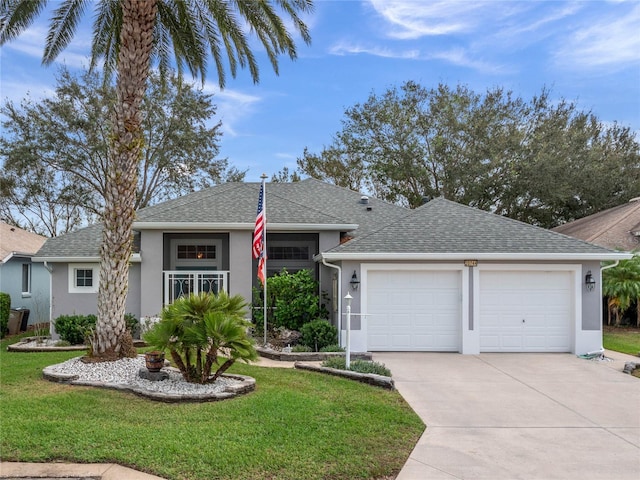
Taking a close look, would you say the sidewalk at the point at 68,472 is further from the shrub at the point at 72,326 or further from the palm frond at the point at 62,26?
the palm frond at the point at 62,26

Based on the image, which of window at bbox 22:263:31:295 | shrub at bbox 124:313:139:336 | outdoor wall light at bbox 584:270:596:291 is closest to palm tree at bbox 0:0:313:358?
shrub at bbox 124:313:139:336

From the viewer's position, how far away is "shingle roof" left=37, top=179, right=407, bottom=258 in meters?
13.8

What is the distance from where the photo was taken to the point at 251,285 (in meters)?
13.9

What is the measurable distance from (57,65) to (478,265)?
2549 centimetres

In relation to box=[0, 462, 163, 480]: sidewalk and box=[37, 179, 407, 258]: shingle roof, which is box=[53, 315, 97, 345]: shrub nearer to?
box=[37, 179, 407, 258]: shingle roof

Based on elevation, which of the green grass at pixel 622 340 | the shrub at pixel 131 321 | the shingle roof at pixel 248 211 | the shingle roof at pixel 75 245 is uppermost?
the shingle roof at pixel 248 211

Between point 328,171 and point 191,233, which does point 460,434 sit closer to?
point 191,233

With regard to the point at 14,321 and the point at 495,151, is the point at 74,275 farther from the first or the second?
the point at 495,151

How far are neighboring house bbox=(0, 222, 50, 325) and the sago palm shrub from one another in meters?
11.9

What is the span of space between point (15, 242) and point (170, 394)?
1647 centimetres

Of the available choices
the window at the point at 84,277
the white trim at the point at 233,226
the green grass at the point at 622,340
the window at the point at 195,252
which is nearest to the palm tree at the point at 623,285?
the green grass at the point at 622,340

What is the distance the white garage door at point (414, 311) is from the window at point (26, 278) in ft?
48.9

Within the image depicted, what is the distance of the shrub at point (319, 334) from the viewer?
1153cm

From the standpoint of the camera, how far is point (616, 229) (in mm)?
19859
